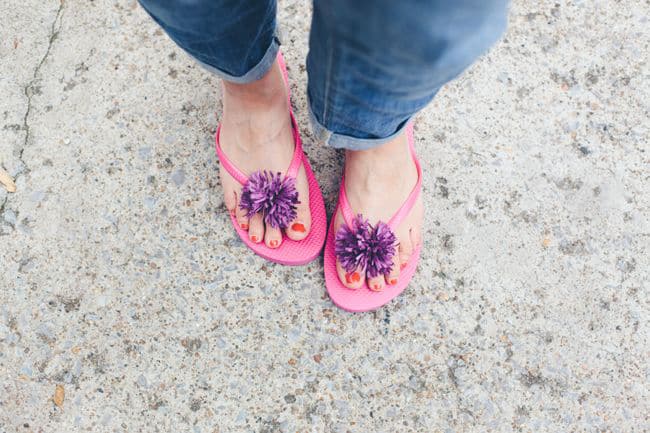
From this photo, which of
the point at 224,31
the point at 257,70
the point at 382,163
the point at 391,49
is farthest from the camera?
the point at 382,163

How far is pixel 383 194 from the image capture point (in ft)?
3.72

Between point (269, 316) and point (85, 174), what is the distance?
528mm

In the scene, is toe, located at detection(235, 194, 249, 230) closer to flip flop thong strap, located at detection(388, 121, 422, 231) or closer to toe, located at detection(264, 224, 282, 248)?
toe, located at detection(264, 224, 282, 248)

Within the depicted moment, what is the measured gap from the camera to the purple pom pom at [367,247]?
110cm

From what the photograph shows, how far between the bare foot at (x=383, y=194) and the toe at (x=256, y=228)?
0.51 ft

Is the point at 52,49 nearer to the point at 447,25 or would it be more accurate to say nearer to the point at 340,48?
the point at 340,48

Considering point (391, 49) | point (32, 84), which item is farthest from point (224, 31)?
point (32, 84)

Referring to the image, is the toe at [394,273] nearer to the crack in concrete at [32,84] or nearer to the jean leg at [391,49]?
the jean leg at [391,49]

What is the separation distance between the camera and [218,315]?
3.82 ft

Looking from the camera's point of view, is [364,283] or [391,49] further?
[364,283]

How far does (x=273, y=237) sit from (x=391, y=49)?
63cm

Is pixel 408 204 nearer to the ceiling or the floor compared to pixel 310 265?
nearer to the ceiling

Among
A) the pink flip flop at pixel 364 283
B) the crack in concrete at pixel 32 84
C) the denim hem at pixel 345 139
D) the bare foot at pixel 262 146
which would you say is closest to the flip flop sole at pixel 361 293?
the pink flip flop at pixel 364 283

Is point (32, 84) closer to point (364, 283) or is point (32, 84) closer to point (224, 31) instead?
point (224, 31)
